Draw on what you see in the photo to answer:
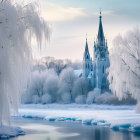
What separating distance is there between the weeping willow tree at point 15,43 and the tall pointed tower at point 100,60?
204 feet

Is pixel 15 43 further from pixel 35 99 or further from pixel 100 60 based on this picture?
pixel 100 60

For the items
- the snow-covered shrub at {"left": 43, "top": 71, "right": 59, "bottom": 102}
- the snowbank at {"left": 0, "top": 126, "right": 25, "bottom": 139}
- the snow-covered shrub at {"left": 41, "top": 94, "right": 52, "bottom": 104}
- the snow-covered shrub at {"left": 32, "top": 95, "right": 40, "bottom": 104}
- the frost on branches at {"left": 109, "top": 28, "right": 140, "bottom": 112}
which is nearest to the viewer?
the snowbank at {"left": 0, "top": 126, "right": 25, "bottom": 139}

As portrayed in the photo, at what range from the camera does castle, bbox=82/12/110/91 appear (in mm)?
80363

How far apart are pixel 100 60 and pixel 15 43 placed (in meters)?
68.2

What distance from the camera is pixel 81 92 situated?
214ft

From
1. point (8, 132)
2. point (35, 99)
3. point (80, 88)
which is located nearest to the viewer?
point (8, 132)

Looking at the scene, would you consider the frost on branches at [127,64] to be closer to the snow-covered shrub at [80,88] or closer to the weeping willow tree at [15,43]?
the weeping willow tree at [15,43]

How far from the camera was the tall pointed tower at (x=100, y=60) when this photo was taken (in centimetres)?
7994

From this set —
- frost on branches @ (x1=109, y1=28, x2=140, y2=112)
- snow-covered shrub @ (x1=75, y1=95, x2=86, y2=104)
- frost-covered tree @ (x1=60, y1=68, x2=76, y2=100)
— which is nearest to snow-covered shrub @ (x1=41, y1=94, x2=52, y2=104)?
frost-covered tree @ (x1=60, y1=68, x2=76, y2=100)

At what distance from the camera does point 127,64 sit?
29.9m

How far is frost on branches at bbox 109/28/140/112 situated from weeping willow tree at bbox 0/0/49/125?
1384cm

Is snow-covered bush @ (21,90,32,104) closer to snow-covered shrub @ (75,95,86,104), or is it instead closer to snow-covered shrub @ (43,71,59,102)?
snow-covered shrub @ (43,71,59,102)

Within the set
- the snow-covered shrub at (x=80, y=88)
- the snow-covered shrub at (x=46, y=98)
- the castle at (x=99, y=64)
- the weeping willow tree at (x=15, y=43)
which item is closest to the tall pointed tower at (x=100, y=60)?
the castle at (x=99, y=64)

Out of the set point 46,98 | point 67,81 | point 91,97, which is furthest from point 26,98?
point 91,97
